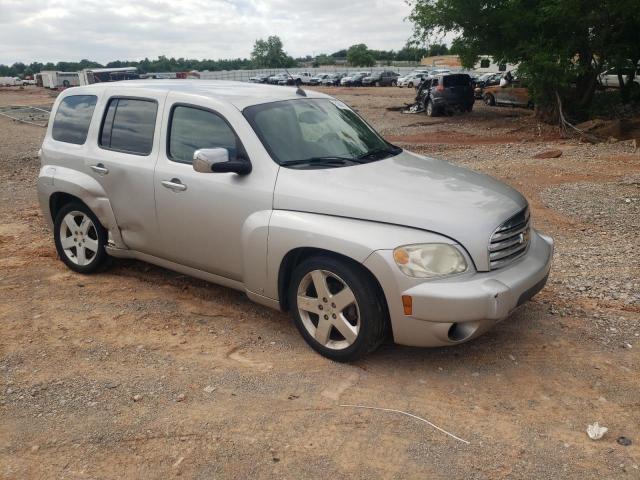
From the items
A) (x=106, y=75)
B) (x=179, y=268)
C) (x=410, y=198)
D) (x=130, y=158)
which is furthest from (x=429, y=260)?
(x=106, y=75)

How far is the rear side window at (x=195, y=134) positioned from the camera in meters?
4.42

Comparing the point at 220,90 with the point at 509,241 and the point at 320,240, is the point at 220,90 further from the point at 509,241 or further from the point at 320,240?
the point at 509,241

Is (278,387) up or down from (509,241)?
down

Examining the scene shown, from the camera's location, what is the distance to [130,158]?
16.2 feet

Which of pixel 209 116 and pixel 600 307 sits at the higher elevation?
pixel 209 116

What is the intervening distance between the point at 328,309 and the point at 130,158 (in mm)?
2265

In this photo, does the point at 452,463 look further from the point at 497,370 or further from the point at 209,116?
the point at 209,116

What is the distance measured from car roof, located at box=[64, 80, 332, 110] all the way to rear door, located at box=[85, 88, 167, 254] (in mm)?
93

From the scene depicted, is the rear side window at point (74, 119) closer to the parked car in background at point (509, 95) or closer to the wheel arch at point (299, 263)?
the wheel arch at point (299, 263)

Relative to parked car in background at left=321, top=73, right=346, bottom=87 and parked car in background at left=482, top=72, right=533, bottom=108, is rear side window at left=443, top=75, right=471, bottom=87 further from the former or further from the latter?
parked car in background at left=321, top=73, right=346, bottom=87

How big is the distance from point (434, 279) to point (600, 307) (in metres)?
2.06

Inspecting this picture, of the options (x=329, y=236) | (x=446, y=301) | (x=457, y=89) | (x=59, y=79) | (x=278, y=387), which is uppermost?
(x=59, y=79)

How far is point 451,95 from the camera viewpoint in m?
24.3

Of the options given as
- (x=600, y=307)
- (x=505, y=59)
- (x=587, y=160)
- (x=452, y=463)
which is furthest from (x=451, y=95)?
(x=452, y=463)
